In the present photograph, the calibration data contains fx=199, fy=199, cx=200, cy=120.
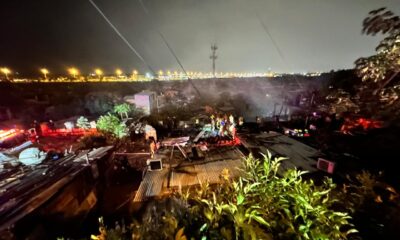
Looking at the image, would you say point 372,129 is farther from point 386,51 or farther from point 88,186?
point 88,186

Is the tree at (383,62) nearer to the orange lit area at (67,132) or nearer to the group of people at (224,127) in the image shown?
the group of people at (224,127)

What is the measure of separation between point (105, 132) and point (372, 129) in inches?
686

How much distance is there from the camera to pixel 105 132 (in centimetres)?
1586

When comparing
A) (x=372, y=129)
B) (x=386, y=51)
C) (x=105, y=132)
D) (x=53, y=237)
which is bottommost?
(x=53, y=237)

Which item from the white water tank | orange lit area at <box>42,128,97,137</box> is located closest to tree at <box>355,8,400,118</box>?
the white water tank

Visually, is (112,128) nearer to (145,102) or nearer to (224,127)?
(145,102)

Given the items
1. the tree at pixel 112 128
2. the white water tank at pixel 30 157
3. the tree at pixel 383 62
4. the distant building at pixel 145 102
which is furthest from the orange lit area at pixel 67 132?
the tree at pixel 383 62

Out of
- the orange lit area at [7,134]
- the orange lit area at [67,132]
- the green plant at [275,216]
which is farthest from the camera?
the orange lit area at [67,132]

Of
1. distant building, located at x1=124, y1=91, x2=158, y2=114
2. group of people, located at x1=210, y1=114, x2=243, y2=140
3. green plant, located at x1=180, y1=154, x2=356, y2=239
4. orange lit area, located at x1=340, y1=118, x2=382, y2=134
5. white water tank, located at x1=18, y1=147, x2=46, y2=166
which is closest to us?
green plant, located at x1=180, y1=154, x2=356, y2=239

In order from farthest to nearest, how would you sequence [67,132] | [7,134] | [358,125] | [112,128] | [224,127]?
[67,132] < [112,128] < [7,134] < [224,127] < [358,125]

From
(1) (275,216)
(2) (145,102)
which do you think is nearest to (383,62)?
(1) (275,216)

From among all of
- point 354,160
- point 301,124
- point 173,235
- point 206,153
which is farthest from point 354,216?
point 301,124

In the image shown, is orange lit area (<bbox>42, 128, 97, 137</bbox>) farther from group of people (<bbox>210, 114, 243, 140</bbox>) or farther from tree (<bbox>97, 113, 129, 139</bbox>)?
group of people (<bbox>210, 114, 243, 140</bbox>)

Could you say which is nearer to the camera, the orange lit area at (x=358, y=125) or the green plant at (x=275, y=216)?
the green plant at (x=275, y=216)
